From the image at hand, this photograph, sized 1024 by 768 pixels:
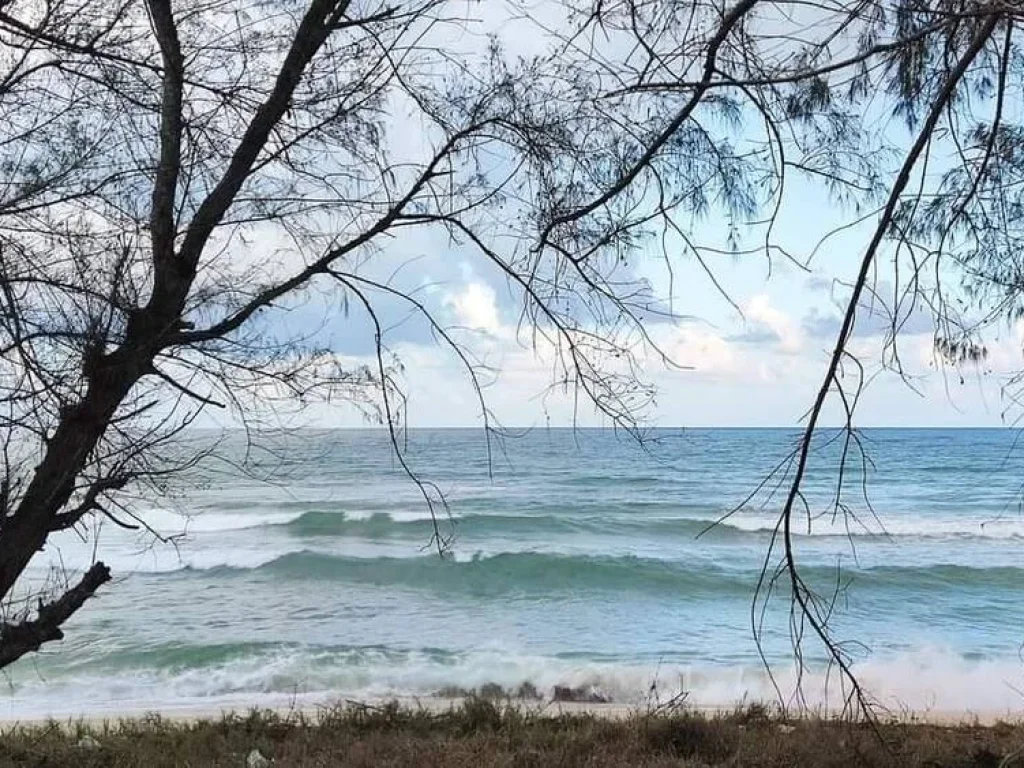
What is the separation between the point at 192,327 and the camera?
295 centimetres

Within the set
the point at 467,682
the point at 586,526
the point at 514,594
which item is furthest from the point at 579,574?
the point at 467,682

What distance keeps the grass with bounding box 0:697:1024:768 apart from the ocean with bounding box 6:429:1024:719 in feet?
1.67

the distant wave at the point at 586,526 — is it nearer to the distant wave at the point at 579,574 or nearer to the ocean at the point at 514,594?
the ocean at the point at 514,594

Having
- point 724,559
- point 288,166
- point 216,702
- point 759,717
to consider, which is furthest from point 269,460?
point 724,559

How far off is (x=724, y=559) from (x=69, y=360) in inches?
541

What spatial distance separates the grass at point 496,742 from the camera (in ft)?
15.4

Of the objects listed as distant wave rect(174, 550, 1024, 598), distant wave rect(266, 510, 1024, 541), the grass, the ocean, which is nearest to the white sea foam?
the ocean

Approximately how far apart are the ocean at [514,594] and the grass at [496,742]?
0.51 metres

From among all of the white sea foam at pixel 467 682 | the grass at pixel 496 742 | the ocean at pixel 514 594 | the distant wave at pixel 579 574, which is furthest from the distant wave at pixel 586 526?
the grass at pixel 496 742

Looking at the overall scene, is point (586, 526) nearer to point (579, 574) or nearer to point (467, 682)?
point (579, 574)

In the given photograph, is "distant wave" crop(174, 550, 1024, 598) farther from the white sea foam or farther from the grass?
the grass

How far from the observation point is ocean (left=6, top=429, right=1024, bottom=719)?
6254 mm

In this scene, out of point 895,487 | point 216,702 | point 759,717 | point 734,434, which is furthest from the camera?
point 734,434

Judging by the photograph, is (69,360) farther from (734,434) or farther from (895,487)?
(734,434)
